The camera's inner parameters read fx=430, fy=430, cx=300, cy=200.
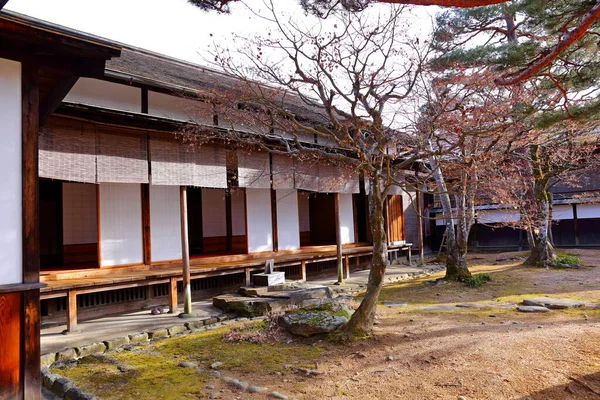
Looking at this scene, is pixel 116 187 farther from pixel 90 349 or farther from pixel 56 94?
pixel 56 94

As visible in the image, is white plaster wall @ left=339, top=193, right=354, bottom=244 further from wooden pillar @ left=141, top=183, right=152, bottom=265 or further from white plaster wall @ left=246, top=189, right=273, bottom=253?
wooden pillar @ left=141, top=183, right=152, bottom=265

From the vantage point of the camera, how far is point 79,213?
38.8 ft

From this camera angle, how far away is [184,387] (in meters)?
5.12

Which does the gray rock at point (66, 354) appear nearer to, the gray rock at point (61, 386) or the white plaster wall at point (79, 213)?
the gray rock at point (61, 386)

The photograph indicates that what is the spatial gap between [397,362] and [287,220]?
8.67 m

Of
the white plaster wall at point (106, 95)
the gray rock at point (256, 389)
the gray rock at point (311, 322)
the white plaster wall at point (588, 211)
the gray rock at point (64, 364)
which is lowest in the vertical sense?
the gray rock at point (64, 364)

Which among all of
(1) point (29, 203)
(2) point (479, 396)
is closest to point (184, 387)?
(1) point (29, 203)

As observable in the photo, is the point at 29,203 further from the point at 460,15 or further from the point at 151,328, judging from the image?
the point at 460,15

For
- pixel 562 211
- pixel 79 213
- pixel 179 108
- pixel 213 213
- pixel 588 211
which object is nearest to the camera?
pixel 179 108

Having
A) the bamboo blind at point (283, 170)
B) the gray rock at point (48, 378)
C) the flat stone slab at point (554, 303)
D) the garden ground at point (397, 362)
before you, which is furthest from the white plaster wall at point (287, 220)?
the gray rock at point (48, 378)

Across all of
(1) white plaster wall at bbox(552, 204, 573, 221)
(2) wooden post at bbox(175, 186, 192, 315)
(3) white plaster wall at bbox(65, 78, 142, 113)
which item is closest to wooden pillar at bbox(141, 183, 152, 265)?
(2) wooden post at bbox(175, 186, 192, 315)

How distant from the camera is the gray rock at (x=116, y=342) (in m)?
7.21

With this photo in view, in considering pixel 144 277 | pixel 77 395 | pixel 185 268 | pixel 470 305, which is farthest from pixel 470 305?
pixel 77 395

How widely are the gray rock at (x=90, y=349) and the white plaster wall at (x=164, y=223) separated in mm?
3376
